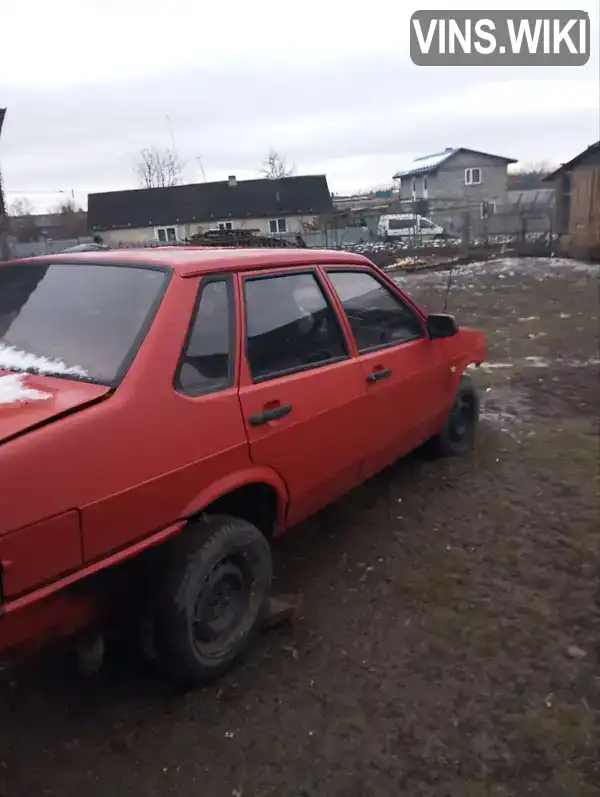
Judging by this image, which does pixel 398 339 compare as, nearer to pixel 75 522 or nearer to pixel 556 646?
pixel 556 646

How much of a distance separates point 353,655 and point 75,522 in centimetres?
145

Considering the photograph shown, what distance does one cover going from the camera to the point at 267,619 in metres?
2.97

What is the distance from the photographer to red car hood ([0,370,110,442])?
2066 millimetres

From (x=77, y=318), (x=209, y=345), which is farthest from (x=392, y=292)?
(x=77, y=318)

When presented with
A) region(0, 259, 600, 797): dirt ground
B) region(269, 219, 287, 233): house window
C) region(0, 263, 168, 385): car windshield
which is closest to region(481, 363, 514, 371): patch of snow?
region(0, 259, 600, 797): dirt ground

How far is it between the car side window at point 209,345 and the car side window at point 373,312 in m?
0.94

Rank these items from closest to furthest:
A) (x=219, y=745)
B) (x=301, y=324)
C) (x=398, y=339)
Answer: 1. (x=219, y=745)
2. (x=301, y=324)
3. (x=398, y=339)

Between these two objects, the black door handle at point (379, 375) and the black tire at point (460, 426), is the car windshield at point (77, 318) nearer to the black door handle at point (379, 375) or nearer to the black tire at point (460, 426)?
the black door handle at point (379, 375)

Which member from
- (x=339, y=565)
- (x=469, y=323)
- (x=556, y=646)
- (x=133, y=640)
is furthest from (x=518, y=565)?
(x=469, y=323)

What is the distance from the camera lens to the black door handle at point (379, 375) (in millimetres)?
3564

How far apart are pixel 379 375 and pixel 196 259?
131 centimetres

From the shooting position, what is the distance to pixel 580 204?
22.1 m

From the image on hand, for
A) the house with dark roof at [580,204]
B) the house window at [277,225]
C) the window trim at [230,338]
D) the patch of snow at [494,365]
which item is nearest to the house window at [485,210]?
the house with dark roof at [580,204]

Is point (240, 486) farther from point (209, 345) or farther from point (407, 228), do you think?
point (407, 228)
